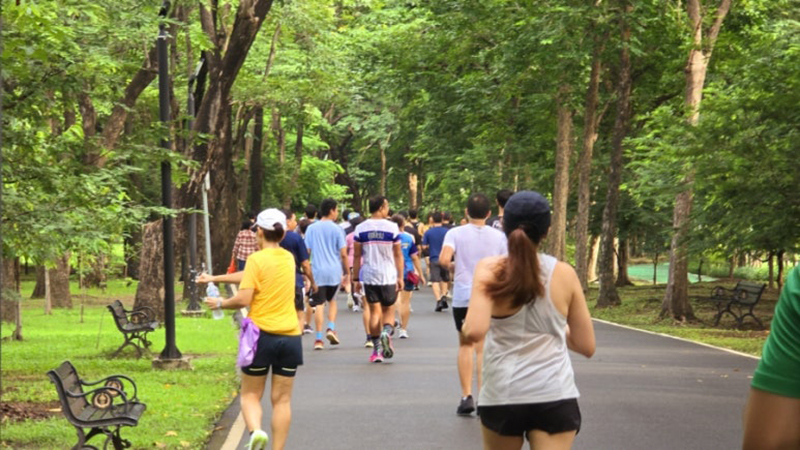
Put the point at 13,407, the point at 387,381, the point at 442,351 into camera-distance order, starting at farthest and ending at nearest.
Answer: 1. the point at 442,351
2. the point at 387,381
3. the point at 13,407

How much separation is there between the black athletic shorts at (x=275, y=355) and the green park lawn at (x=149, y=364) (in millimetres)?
1482

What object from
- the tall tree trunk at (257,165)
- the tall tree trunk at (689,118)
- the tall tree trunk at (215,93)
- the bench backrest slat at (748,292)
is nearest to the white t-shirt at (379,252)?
the tall tree trunk at (215,93)

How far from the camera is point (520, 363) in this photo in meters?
5.59

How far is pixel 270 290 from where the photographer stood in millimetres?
8758

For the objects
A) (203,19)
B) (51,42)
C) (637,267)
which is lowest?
(637,267)

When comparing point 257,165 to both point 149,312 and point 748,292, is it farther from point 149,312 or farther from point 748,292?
point 149,312

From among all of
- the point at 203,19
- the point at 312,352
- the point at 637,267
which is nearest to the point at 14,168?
the point at 312,352

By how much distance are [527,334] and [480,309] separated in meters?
0.27

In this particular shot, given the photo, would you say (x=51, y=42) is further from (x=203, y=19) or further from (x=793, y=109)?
(x=203, y=19)

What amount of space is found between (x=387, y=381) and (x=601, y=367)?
306 centimetres

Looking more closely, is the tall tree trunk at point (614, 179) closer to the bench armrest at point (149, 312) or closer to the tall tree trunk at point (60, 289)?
the bench armrest at point (149, 312)

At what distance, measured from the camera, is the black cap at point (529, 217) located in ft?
18.4

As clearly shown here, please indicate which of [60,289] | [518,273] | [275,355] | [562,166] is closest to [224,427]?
[275,355]

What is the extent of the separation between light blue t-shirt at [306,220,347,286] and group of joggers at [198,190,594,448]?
2 centimetres
